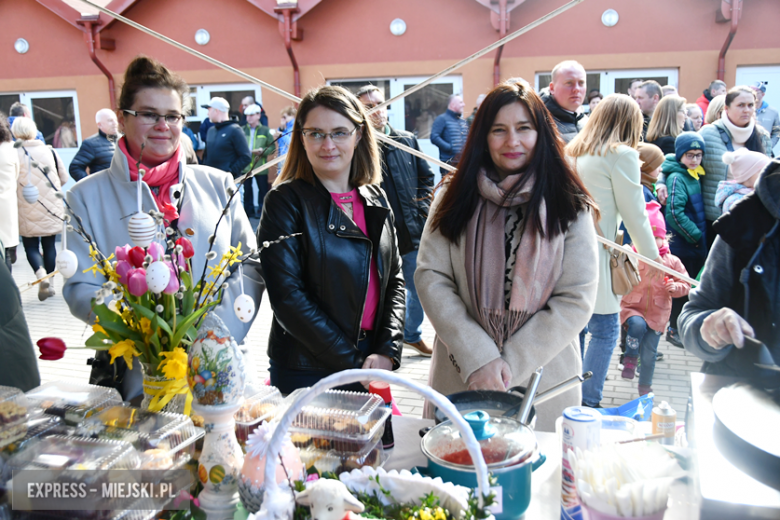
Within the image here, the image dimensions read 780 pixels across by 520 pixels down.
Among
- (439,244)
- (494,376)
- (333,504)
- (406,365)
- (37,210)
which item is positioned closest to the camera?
(333,504)

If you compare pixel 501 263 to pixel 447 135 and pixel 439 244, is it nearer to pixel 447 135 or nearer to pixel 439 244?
pixel 439 244

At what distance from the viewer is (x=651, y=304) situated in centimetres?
357

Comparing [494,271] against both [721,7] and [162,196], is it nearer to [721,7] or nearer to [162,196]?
[162,196]

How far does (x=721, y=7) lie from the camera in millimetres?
9094

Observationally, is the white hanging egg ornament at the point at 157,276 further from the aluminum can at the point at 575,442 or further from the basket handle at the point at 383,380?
the aluminum can at the point at 575,442

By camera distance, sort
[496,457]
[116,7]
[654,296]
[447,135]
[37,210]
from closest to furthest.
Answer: [496,457] → [654,296] → [37,210] → [447,135] → [116,7]

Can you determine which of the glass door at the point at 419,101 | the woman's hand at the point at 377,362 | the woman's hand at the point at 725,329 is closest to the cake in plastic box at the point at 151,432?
the woman's hand at the point at 377,362

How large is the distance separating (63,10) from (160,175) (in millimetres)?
11307

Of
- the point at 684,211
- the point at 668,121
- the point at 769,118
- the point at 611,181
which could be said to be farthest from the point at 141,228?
the point at 769,118

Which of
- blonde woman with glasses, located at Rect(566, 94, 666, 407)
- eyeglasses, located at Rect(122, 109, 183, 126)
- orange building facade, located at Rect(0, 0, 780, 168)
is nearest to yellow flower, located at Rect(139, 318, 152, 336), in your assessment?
eyeglasses, located at Rect(122, 109, 183, 126)

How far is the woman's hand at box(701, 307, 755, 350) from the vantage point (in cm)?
143

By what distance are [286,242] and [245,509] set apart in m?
1.03

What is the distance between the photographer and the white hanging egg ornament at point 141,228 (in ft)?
3.94

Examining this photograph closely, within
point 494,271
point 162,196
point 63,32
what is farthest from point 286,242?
point 63,32
